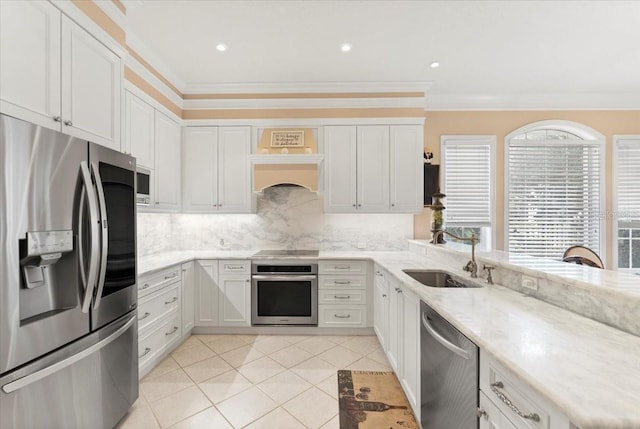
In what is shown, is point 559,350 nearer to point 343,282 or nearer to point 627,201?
point 343,282

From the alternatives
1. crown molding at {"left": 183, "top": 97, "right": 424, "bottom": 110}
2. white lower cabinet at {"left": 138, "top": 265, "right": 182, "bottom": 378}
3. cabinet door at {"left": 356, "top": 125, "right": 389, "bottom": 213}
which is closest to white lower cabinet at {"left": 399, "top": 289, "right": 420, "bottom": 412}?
cabinet door at {"left": 356, "top": 125, "right": 389, "bottom": 213}

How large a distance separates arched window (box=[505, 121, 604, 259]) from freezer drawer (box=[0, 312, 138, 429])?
4463mm

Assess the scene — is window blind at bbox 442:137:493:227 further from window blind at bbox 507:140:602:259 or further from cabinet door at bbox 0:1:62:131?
cabinet door at bbox 0:1:62:131

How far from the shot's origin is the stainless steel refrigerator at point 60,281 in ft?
3.68

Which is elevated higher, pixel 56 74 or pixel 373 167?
pixel 56 74

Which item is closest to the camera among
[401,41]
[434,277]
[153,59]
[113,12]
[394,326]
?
[113,12]

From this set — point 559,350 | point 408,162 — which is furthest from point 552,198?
point 559,350

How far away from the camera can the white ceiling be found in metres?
2.23

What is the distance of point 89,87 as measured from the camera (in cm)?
172

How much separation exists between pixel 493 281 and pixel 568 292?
56 cm

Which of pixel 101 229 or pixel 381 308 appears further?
pixel 381 308

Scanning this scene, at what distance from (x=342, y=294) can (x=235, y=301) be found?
1.25 meters

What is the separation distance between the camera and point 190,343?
9.96ft

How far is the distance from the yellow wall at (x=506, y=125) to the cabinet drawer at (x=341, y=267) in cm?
112
